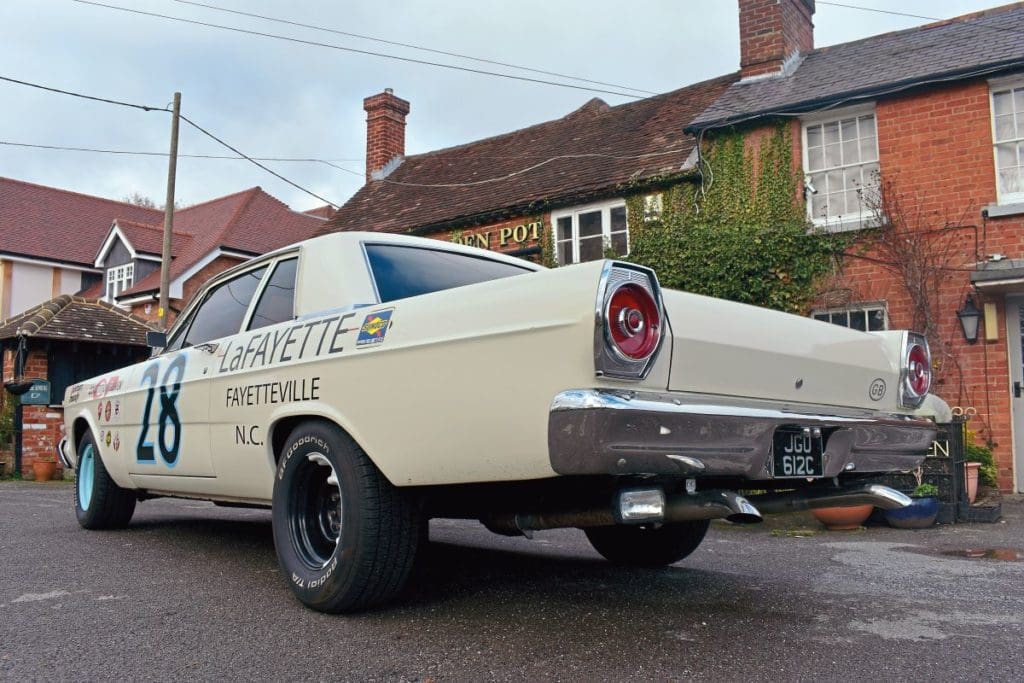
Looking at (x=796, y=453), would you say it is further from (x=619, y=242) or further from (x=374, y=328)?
(x=619, y=242)

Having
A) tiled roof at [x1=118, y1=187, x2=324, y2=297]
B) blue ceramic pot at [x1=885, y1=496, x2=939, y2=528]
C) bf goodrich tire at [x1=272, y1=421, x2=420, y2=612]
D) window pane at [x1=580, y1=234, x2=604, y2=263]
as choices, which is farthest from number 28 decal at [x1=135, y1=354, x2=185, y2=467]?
tiled roof at [x1=118, y1=187, x2=324, y2=297]

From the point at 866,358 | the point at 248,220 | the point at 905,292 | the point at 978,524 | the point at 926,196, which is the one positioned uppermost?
the point at 248,220

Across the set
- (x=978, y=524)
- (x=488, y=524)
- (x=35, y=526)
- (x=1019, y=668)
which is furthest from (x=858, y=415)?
(x=35, y=526)

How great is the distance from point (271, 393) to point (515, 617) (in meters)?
1.43

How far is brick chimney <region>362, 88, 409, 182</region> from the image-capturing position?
2078cm

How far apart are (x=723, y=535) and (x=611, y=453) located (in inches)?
187

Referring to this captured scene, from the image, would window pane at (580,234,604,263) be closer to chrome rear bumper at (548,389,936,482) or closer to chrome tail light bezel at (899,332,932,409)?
chrome tail light bezel at (899,332,932,409)

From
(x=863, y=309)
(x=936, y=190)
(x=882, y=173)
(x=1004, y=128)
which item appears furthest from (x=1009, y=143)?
(x=863, y=309)

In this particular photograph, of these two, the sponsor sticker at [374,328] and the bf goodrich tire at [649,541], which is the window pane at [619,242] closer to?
the bf goodrich tire at [649,541]

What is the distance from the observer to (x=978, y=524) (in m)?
7.61

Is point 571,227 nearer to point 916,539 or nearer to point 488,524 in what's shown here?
point 916,539

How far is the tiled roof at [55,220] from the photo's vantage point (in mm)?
28281

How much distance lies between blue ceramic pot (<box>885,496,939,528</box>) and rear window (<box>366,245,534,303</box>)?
4.90m

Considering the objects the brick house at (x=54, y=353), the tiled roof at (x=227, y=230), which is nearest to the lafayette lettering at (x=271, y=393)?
the brick house at (x=54, y=353)
